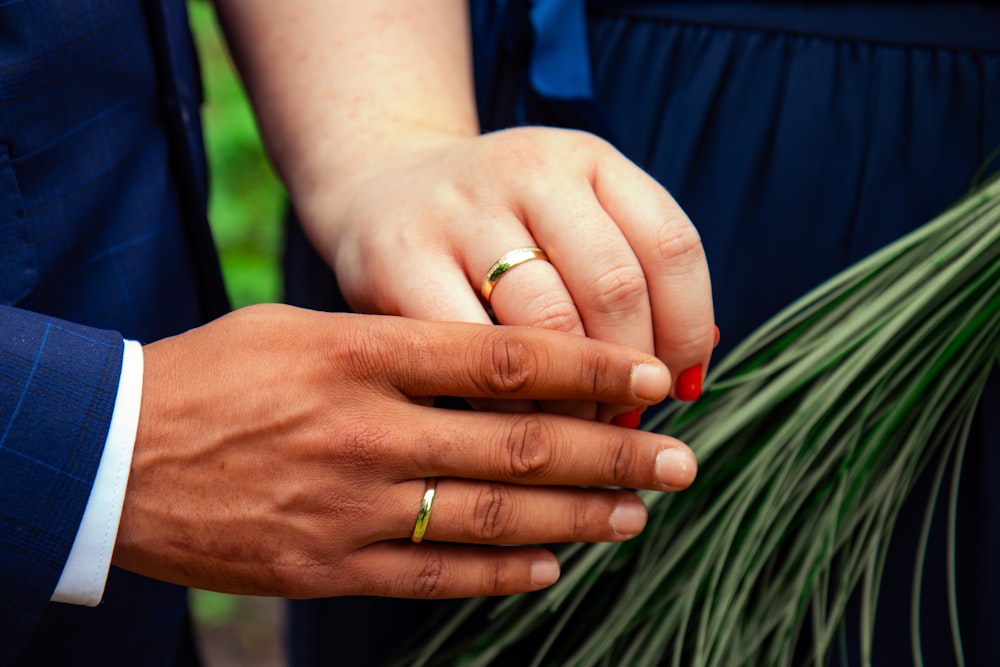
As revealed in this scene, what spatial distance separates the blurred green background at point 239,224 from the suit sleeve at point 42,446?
4.81ft

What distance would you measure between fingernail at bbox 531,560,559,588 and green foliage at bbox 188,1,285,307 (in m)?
1.81

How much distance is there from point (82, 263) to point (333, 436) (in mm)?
315

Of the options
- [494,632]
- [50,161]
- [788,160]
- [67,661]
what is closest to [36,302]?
[50,161]

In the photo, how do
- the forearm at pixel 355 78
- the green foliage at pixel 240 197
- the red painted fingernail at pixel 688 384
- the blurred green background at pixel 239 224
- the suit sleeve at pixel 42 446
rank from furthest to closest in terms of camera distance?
1. the green foliage at pixel 240 197
2. the blurred green background at pixel 239 224
3. the forearm at pixel 355 78
4. the red painted fingernail at pixel 688 384
5. the suit sleeve at pixel 42 446

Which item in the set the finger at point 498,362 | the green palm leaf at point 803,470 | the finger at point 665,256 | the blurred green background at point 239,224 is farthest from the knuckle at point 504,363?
the blurred green background at point 239,224

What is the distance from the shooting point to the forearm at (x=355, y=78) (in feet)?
2.50

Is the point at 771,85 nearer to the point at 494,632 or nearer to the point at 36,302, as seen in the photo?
the point at 494,632

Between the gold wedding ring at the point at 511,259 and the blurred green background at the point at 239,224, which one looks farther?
the blurred green background at the point at 239,224

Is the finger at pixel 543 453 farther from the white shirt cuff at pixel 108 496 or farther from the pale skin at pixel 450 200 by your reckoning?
the white shirt cuff at pixel 108 496

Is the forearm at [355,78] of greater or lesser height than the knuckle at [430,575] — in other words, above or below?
above

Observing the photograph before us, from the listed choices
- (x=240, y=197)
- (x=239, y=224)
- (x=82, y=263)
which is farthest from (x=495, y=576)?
(x=240, y=197)

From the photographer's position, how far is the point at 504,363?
1.85ft

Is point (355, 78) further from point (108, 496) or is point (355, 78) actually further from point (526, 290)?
point (108, 496)

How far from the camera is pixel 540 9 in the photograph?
0.77 meters
